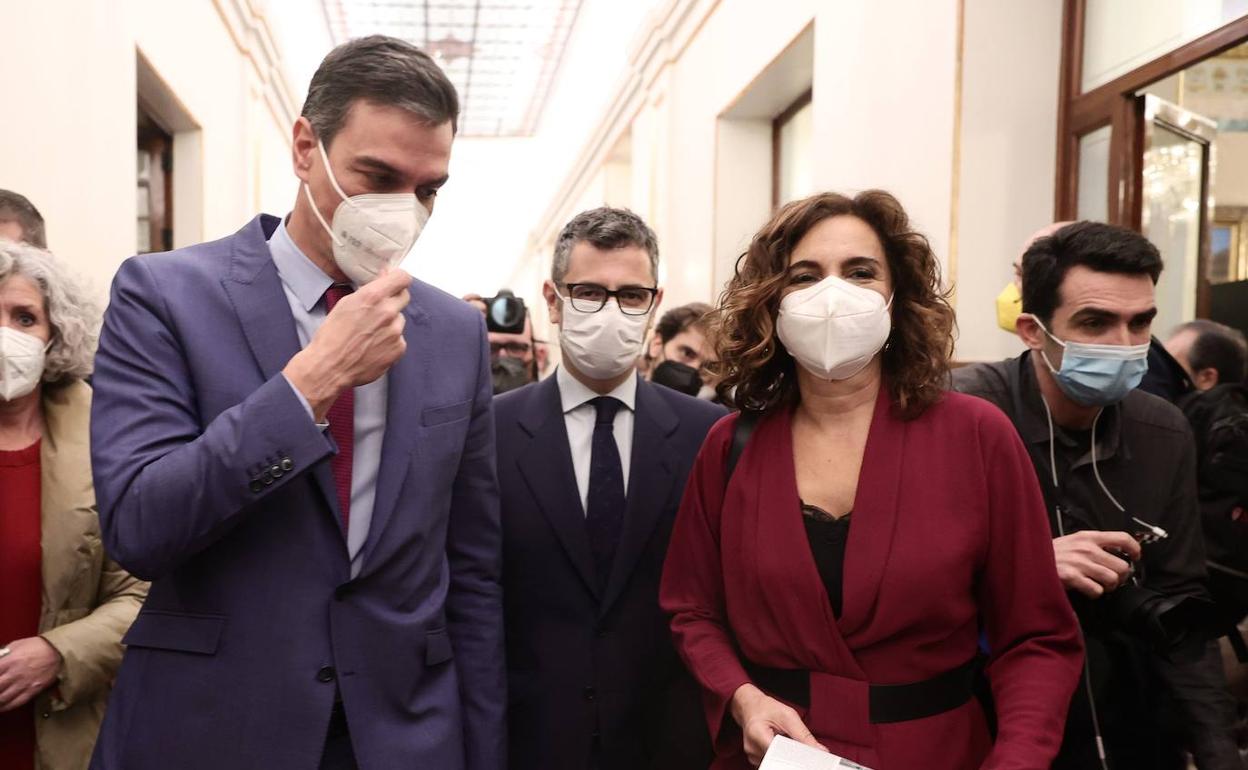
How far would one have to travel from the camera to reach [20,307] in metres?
2.24

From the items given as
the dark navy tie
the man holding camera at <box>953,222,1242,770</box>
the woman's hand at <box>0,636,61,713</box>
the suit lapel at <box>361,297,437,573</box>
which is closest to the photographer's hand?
the man holding camera at <box>953,222,1242,770</box>

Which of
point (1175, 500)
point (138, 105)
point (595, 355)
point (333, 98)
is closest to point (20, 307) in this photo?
point (333, 98)

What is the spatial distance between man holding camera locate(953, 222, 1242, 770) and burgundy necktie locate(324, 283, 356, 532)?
4.55 feet

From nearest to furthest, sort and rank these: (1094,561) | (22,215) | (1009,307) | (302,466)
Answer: (302,466), (1094,561), (22,215), (1009,307)

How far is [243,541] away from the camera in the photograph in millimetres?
1489

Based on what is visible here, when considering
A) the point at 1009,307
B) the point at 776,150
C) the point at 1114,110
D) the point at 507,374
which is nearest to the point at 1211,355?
the point at 1114,110

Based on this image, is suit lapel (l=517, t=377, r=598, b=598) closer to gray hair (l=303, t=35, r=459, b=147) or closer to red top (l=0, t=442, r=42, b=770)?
gray hair (l=303, t=35, r=459, b=147)

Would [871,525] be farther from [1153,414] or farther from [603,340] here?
[1153,414]

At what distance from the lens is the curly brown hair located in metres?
1.94

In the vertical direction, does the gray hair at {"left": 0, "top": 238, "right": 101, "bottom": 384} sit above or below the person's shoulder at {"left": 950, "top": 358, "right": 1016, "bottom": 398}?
above

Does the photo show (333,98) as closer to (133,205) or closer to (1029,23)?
(1029,23)

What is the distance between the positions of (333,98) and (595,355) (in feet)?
3.10

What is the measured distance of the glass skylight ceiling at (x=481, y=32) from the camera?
11.2 meters

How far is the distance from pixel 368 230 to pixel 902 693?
1.17m
